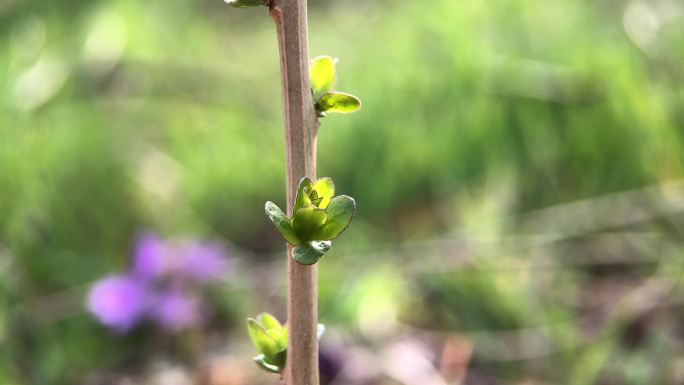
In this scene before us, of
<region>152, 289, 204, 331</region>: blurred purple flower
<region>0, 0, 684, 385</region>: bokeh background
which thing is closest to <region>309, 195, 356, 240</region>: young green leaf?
<region>0, 0, 684, 385</region>: bokeh background

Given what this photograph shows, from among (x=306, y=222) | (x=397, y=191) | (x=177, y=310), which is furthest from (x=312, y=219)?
(x=397, y=191)

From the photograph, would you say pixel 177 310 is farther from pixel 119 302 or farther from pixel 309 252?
pixel 309 252

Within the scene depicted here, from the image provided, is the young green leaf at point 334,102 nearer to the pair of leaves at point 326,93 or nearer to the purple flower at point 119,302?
the pair of leaves at point 326,93

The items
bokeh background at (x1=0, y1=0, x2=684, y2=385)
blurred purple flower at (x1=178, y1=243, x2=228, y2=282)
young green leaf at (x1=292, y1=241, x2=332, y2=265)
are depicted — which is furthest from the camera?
blurred purple flower at (x1=178, y1=243, x2=228, y2=282)

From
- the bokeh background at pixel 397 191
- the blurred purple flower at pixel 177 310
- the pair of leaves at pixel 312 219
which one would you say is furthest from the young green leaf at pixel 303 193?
the blurred purple flower at pixel 177 310

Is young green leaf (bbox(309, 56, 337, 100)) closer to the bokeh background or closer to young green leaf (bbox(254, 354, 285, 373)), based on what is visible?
young green leaf (bbox(254, 354, 285, 373))
